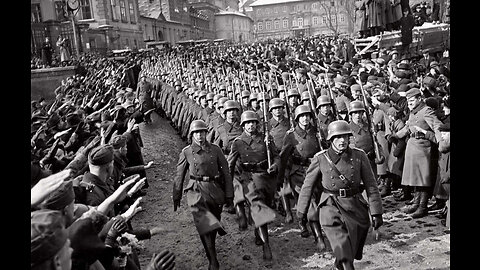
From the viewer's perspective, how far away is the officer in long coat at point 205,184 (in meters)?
5.86

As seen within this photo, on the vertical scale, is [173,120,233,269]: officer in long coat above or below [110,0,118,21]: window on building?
below

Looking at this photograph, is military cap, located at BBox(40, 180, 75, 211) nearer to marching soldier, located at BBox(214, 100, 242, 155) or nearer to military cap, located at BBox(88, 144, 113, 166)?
military cap, located at BBox(88, 144, 113, 166)

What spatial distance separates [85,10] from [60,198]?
1842 inches

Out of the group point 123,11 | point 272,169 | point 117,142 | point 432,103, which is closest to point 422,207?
point 432,103

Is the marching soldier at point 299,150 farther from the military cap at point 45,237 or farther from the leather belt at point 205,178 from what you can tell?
the military cap at point 45,237

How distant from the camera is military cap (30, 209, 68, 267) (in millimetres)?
2217

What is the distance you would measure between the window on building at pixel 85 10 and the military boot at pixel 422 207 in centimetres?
4434

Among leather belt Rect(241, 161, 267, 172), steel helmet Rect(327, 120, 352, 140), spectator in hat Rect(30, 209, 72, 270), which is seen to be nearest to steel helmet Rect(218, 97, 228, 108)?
leather belt Rect(241, 161, 267, 172)

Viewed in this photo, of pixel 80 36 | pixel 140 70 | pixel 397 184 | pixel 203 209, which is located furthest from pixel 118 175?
pixel 80 36

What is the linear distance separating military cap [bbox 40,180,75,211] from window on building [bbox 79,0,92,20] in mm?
46454

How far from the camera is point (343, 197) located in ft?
16.8

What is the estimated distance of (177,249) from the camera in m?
6.93
